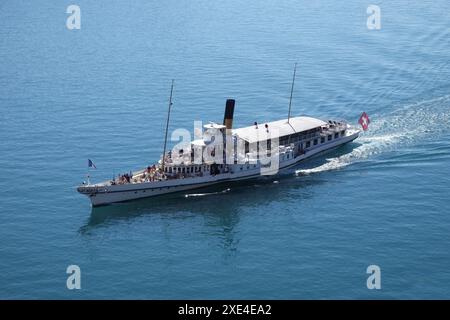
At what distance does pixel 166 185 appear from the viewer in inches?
4567

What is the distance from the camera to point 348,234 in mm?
101562

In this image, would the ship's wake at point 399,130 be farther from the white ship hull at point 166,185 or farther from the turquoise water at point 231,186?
the white ship hull at point 166,185

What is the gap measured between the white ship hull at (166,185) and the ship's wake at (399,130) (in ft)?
22.7

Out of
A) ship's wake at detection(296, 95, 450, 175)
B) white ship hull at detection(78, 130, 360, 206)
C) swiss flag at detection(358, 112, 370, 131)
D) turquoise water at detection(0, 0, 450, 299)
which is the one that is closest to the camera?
turquoise water at detection(0, 0, 450, 299)

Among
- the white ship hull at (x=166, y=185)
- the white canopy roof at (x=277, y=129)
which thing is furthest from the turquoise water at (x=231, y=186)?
the white canopy roof at (x=277, y=129)

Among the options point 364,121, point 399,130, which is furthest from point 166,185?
point 399,130

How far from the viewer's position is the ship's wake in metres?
129

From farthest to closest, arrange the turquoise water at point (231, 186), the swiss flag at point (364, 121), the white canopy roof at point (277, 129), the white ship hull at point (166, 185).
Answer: the swiss flag at point (364, 121) < the white canopy roof at point (277, 129) < the white ship hull at point (166, 185) < the turquoise water at point (231, 186)

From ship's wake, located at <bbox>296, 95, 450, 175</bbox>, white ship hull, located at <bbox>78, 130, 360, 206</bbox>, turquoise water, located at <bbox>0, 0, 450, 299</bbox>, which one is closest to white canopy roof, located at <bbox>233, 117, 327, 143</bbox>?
white ship hull, located at <bbox>78, 130, 360, 206</bbox>

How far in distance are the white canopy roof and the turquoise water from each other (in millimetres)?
6484

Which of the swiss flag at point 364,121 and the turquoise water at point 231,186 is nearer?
the turquoise water at point 231,186

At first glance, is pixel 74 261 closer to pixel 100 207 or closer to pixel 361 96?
pixel 100 207

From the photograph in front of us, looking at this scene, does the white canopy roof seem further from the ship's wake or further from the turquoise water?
the ship's wake

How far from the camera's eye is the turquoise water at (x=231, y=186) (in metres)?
92.3
